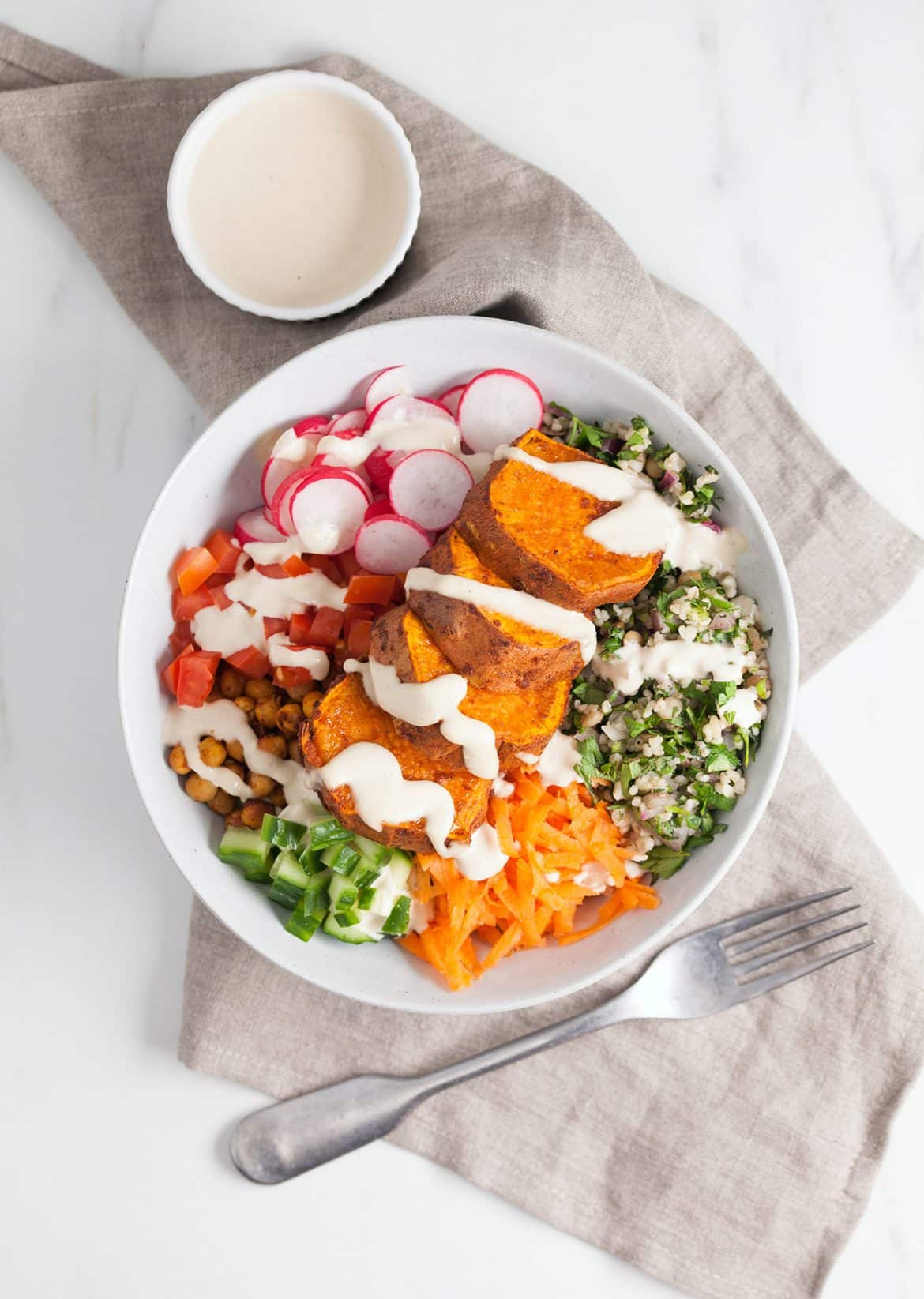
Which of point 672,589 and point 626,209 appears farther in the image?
point 626,209

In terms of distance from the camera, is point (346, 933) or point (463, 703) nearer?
point (463, 703)

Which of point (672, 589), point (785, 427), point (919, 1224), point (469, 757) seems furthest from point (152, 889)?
point (919, 1224)

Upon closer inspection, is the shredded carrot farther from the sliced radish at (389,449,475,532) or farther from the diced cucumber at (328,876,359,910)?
the sliced radish at (389,449,475,532)

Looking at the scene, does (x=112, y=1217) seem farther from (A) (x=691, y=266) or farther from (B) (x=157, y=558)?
(A) (x=691, y=266)

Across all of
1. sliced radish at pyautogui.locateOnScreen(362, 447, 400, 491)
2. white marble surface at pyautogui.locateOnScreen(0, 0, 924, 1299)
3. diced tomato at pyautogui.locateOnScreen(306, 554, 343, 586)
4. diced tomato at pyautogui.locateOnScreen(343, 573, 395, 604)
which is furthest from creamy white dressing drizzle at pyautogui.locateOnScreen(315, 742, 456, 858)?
white marble surface at pyautogui.locateOnScreen(0, 0, 924, 1299)

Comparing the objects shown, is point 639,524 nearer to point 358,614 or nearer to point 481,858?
point 358,614

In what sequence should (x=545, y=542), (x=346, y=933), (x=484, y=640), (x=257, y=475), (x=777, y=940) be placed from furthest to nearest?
(x=777, y=940) → (x=257, y=475) → (x=346, y=933) → (x=545, y=542) → (x=484, y=640)

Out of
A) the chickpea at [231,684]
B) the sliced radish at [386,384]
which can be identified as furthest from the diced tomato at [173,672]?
the sliced radish at [386,384]

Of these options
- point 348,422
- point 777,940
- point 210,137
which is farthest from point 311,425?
point 777,940
